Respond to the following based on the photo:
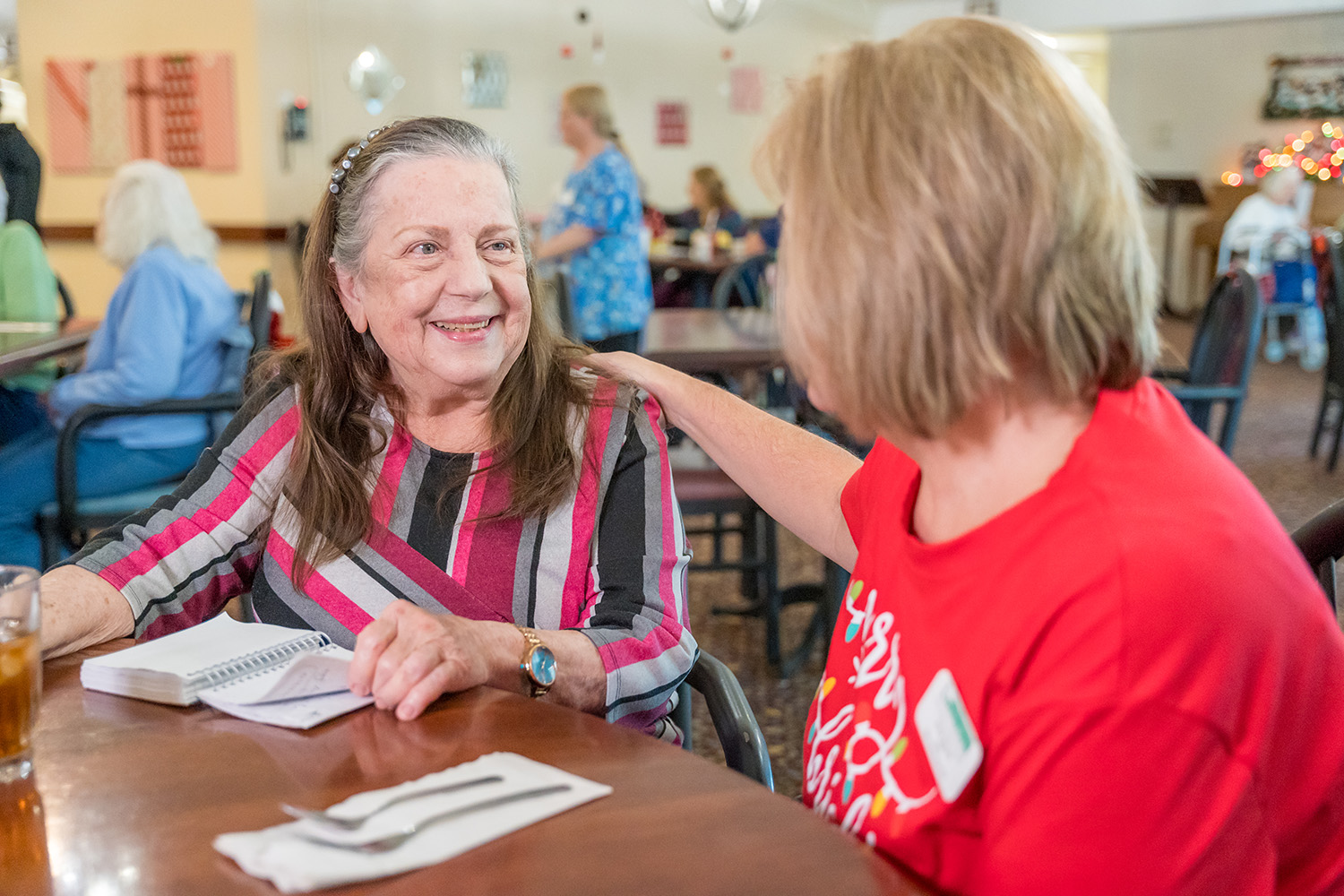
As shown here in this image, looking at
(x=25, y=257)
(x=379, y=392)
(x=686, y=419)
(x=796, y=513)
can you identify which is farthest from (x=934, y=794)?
(x=25, y=257)

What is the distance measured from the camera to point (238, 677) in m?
1.04

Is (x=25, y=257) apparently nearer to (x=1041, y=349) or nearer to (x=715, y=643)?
(x=715, y=643)

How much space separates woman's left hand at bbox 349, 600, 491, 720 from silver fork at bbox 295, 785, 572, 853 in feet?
0.66

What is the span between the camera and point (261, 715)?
3.19ft

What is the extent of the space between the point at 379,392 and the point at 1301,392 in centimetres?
779

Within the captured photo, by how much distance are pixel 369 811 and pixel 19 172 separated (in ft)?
14.8

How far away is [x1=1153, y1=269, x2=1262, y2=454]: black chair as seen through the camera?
2.71 metres

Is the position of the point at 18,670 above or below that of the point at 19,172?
below

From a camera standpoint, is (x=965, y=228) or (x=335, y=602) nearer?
(x=965, y=228)

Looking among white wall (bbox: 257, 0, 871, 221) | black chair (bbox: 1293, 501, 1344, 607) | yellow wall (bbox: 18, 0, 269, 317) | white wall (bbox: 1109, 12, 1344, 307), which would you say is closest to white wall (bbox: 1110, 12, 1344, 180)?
white wall (bbox: 1109, 12, 1344, 307)

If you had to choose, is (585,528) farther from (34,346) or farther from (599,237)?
(599,237)

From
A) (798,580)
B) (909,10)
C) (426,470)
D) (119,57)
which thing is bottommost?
(798,580)

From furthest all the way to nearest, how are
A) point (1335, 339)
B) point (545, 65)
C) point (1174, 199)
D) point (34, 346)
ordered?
point (1174, 199)
point (545, 65)
point (1335, 339)
point (34, 346)

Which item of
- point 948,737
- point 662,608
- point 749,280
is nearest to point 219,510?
point 662,608
